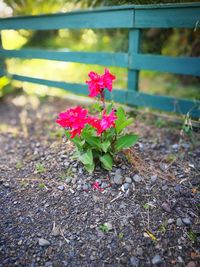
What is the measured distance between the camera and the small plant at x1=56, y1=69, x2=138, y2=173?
6.01 feet

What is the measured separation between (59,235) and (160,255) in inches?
26.0

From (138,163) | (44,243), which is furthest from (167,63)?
(44,243)

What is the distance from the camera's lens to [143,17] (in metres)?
2.74

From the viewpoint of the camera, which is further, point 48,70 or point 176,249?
point 48,70

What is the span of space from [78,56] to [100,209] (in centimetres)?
207

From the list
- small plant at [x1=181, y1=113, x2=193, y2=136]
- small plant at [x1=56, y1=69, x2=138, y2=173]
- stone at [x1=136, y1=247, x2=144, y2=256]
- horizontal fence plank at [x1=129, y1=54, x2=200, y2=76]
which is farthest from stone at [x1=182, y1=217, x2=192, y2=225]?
horizontal fence plank at [x1=129, y1=54, x2=200, y2=76]

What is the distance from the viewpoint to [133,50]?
2992 mm

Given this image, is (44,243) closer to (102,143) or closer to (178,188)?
(102,143)

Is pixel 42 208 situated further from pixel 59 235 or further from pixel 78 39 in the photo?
pixel 78 39

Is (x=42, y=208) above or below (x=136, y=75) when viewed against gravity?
below

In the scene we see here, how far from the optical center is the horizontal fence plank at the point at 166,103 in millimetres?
2938

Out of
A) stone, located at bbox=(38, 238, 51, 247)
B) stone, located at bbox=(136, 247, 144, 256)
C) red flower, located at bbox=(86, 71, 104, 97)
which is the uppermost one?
red flower, located at bbox=(86, 71, 104, 97)

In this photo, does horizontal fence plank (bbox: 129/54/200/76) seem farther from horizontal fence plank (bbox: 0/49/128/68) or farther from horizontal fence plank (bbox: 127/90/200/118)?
horizontal fence plank (bbox: 127/90/200/118)

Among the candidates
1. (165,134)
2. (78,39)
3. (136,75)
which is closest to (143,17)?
(136,75)
